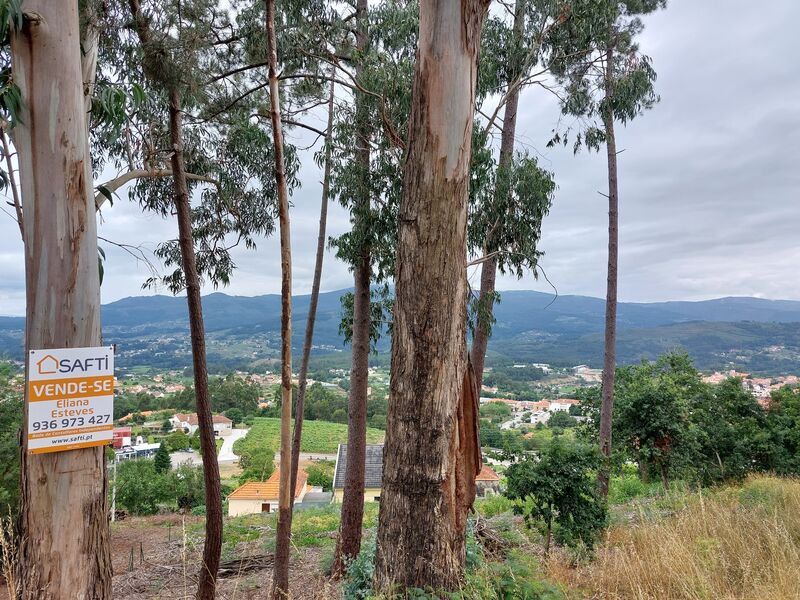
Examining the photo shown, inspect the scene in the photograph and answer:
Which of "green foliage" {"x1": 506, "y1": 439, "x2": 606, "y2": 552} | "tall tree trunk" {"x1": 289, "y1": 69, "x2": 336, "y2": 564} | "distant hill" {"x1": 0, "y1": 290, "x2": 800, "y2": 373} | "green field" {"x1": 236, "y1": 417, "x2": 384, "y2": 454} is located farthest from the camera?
"green field" {"x1": 236, "y1": 417, "x2": 384, "y2": 454}

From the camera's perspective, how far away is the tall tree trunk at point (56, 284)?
2264mm

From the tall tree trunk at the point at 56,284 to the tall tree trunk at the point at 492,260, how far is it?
444 centimetres

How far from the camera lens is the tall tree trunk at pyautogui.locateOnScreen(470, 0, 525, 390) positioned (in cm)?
645

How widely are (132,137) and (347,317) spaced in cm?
337

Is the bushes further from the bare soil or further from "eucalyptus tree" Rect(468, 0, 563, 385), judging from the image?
"eucalyptus tree" Rect(468, 0, 563, 385)

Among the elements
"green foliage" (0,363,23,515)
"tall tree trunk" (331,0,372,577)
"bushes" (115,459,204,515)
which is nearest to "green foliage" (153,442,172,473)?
"bushes" (115,459,204,515)

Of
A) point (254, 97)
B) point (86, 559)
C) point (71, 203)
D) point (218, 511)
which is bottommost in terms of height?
point (218, 511)

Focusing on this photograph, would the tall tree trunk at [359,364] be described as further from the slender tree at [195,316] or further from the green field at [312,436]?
the green field at [312,436]

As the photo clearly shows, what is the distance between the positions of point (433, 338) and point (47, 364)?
1797 mm

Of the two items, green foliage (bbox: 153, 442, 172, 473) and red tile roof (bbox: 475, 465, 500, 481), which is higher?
red tile roof (bbox: 475, 465, 500, 481)

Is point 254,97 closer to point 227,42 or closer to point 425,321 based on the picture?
point 227,42

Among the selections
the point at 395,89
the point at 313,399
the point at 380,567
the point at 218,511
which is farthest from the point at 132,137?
the point at 313,399

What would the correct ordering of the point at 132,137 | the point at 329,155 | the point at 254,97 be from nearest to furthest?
1. the point at 132,137
2. the point at 329,155
3. the point at 254,97

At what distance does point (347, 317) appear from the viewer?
6.93m
